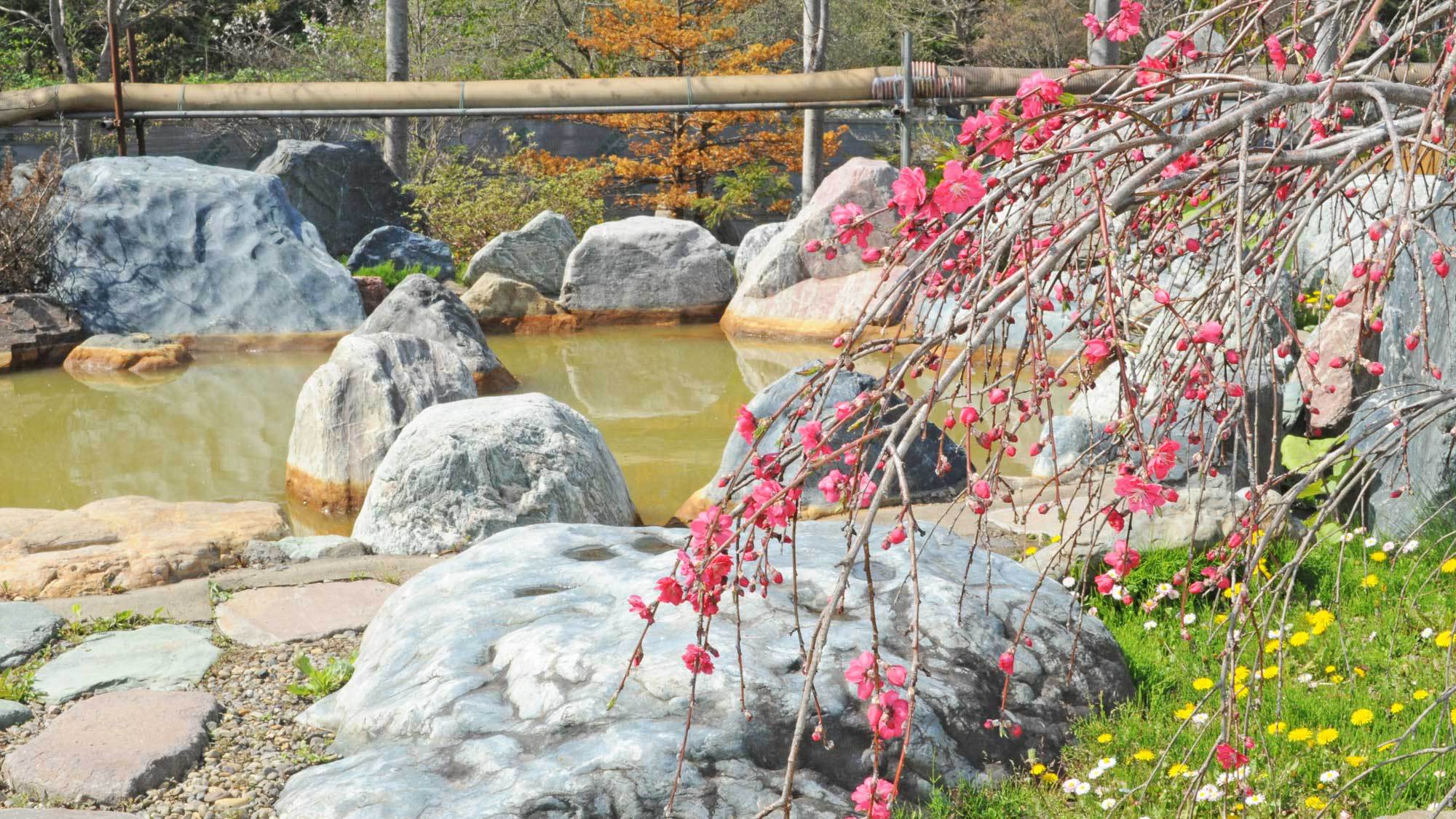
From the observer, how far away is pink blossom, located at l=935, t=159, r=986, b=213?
1.46 metres

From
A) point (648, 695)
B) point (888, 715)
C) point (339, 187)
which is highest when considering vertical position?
point (339, 187)

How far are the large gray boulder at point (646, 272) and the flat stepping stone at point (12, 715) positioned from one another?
27.7 ft

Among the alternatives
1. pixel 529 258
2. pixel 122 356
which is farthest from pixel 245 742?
pixel 529 258

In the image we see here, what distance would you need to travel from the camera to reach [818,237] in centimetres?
Answer: 1107

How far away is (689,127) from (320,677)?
43.5ft

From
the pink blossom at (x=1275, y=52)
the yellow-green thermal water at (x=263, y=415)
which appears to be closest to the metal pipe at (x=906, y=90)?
the yellow-green thermal water at (x=263, y=415)

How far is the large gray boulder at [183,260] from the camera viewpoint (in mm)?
10211

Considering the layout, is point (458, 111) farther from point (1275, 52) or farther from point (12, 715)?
point (1275, 52)

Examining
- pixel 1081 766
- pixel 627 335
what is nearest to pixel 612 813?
pixel 1081 766

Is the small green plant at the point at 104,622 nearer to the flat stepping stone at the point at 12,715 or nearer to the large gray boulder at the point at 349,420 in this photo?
the flat stepping stone at the point at 12,715

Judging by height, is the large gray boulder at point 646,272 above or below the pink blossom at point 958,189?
below

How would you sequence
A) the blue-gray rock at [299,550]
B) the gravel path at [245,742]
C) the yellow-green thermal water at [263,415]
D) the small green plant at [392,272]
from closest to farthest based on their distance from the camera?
the gravel path at [245,742] < the blue-gray rock at [299,550] < the yellow-green thermal water at [263,415] < the small green plant at [392,272]

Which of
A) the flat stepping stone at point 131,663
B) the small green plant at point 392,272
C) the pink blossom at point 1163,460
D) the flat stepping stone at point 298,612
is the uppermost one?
the pink blossom at point 1163,460

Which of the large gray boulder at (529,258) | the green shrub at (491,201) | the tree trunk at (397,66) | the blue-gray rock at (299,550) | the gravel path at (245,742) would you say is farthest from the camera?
the tree trunk at (397,66)
